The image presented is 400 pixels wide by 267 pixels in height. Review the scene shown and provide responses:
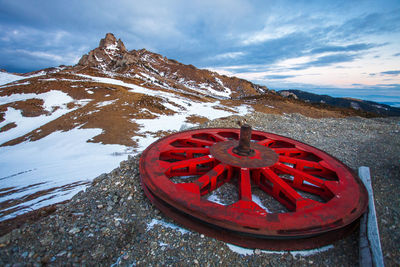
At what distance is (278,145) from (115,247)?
4279mm

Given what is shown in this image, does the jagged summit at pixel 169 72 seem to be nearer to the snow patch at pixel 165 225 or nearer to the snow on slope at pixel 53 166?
the snow on slope at pixel 53 166

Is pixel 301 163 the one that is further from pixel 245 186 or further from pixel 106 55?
pixel 106 55

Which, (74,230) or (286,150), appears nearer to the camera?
(74,230)

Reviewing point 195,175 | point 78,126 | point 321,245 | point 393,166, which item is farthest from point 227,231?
point 78,126

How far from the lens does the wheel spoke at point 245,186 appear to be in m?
2.35

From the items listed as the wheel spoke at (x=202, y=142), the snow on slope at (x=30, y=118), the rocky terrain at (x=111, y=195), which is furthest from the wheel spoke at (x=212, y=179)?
the snow on slope at (x=30, y=118)

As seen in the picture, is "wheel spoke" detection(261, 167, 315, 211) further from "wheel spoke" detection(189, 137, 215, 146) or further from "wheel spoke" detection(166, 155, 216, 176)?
"wheel spoke" detection(189, 137, 215, 146)

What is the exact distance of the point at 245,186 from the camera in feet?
8.36

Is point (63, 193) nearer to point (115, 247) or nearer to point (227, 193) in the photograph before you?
point (115, 247)

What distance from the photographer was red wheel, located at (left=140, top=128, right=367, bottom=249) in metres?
1.95

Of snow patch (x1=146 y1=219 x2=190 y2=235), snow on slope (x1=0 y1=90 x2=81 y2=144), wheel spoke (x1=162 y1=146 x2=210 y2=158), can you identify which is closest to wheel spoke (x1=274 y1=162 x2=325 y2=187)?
wheel spoke (x1=162 y1=146 x2=210 y2=158)

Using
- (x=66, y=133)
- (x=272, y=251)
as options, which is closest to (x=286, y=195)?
(x=272, y=251)

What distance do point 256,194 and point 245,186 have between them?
1.73 ft

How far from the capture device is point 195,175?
3375 mm
